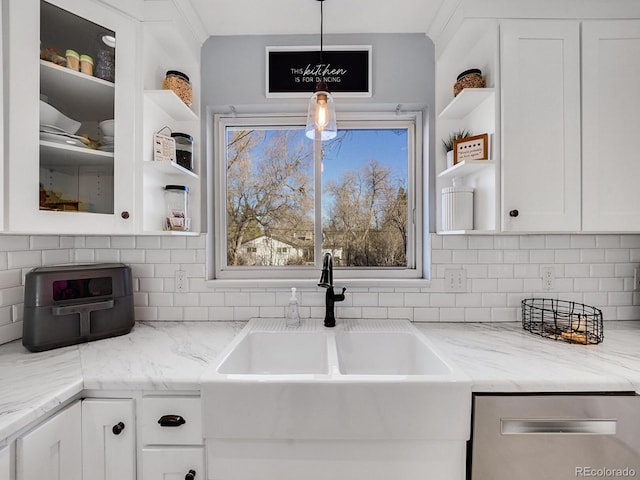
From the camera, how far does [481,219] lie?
1.44 m

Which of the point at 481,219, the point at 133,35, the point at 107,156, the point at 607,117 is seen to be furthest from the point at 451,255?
the point at 133,35

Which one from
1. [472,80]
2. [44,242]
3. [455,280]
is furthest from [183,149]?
[455,280]

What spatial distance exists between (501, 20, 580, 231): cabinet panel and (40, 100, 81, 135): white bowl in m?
1.71

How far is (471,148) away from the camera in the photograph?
140cm

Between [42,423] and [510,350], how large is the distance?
1.57 metres

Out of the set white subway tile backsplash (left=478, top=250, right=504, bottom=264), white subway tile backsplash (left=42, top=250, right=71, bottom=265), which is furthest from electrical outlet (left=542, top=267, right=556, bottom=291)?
white subway tile backsplash (left=42, top=250, right=71, bottom=265)

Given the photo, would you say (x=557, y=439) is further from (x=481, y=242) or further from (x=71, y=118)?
(x=71, y=118)

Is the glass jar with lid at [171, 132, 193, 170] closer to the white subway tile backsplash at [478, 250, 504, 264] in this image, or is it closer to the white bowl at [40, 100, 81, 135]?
the white bowl at [40, 100, 81, 135]

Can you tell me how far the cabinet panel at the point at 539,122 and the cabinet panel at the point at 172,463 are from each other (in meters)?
1.42

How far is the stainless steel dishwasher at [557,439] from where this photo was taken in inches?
38.0

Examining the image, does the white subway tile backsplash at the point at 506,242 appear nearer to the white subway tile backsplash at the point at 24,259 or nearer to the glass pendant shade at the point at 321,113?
the glass pendant shade at the point at 321,113

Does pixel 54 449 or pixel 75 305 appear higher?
pixel 75 305

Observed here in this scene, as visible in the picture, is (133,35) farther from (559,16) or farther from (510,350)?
(510,350)

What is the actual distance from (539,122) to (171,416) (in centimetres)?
177
